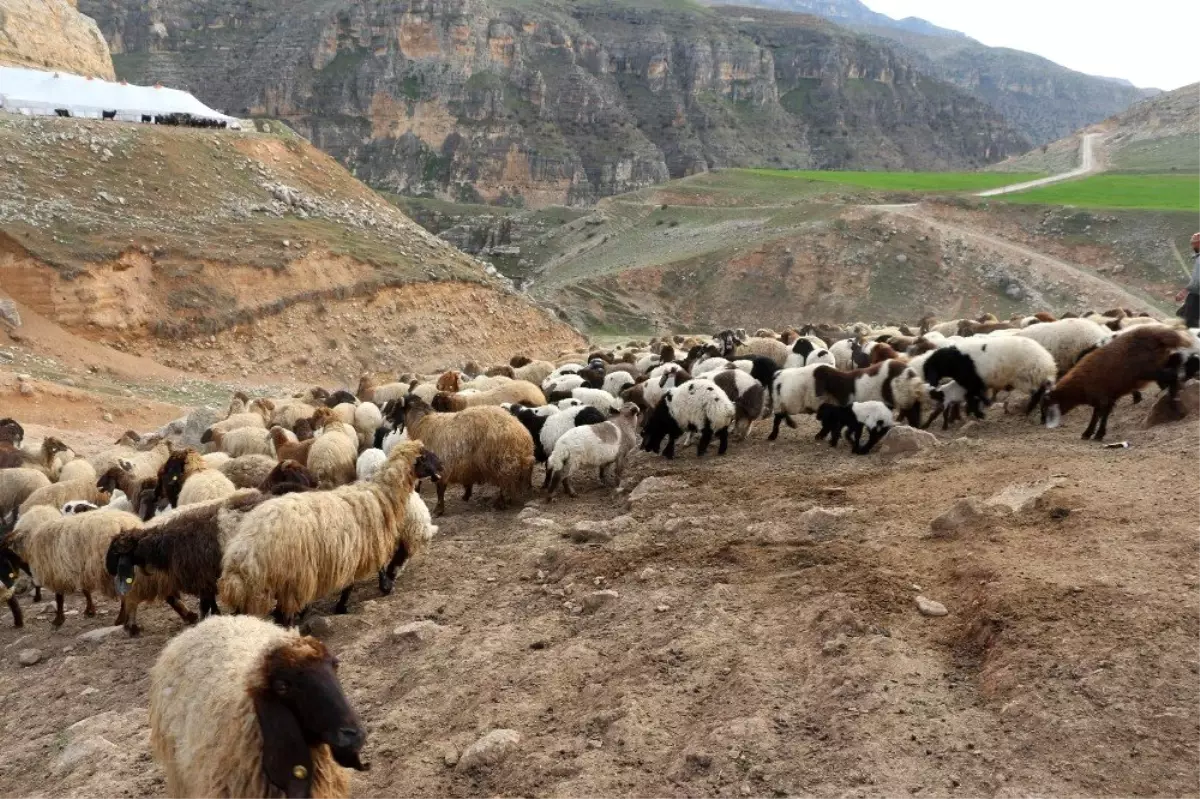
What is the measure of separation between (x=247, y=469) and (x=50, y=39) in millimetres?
54914

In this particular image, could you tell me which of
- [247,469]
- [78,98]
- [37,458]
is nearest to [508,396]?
[247,469]

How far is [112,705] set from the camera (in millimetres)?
6352

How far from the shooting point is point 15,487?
11773mm

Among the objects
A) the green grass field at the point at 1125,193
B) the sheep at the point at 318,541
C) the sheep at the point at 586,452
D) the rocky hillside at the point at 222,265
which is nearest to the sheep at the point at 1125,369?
the sheep at the point at 586,452

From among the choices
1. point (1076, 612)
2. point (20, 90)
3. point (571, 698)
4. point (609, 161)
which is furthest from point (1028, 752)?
point (609, 161)

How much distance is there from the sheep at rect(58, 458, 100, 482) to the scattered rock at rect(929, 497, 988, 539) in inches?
433

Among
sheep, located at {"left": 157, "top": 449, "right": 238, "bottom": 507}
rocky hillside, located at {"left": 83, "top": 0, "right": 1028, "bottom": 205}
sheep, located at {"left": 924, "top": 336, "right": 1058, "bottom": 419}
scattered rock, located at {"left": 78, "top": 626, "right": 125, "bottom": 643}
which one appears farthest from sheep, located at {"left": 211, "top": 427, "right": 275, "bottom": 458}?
rocky hillside, located at {"left": 83, "top": 0, "right": 1028, "bottom": 205}

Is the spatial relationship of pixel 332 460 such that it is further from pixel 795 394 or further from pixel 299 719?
pixel 299 719

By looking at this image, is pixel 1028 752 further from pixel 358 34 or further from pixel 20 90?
pixel 358 34

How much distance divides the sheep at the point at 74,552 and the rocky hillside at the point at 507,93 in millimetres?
124622

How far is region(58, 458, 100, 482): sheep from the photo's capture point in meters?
11.8

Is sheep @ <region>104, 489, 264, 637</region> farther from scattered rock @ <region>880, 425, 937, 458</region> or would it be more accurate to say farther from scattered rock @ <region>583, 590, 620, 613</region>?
scattered rock @ <region>880, 425, 937, 458</region>

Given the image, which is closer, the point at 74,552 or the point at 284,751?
the point at 284,751

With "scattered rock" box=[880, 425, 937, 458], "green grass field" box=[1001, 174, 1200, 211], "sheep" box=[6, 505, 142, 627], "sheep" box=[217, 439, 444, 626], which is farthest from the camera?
"green grass field" box=[1001, 174, 1200, 211]
